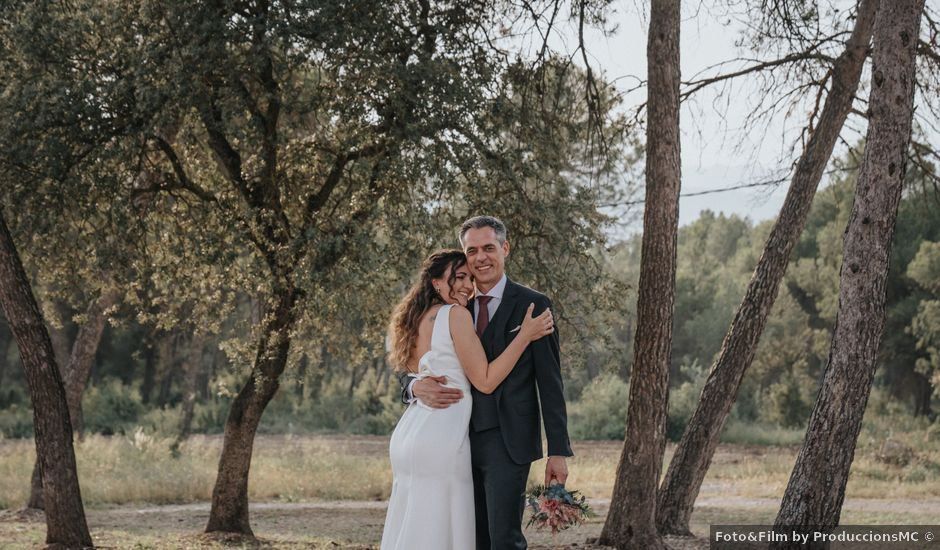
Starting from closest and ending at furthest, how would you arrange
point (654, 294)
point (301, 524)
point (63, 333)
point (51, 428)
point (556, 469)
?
point (556, 469), point (51, 428), point (654, 294), point (301, 524), point (63, 333)

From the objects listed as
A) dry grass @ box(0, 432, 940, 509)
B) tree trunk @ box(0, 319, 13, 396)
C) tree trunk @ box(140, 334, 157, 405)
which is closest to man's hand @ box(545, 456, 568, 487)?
dry grass @ box(0, 432, 940, 509)

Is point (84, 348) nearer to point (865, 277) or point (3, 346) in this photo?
point (865, 277)

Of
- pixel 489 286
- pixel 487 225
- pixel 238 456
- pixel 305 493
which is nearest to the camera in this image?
pixel 487 225

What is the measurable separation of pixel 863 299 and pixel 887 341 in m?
28.5

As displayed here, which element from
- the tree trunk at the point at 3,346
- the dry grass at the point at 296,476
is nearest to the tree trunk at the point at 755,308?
the dry grass at the point at 296,476

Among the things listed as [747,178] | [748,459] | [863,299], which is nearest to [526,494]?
[863,299]

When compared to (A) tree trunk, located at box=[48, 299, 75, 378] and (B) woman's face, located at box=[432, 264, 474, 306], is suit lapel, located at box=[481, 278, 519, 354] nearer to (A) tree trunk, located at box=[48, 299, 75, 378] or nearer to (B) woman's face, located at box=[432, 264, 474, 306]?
(B) woman's face, located at box=[432, 264, 474, 306]

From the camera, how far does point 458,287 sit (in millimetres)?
5629

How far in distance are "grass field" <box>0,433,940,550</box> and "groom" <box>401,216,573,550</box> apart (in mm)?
6606

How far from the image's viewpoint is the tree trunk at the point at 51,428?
10.2 metres

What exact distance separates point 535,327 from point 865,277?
13.3 feet

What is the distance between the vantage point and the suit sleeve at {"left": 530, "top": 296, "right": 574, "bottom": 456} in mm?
5363

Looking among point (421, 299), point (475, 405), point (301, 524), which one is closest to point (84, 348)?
point (301, 524)

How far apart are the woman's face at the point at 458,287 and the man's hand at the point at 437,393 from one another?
1.38 ft
